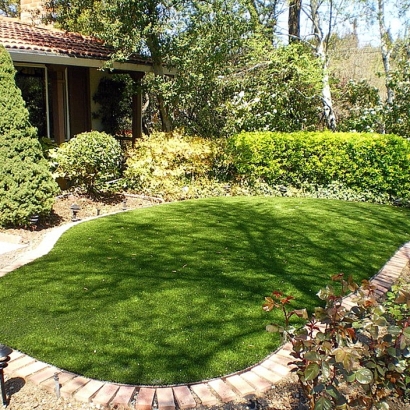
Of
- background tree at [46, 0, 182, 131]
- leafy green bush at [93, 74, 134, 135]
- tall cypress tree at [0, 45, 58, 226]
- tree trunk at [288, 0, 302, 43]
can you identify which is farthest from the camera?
tree trunk at [288, 0, 302, 43]

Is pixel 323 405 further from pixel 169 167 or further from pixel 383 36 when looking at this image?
pixel 383 36

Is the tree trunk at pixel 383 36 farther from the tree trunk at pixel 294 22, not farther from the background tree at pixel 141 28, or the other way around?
the background tree at pixel 141 28

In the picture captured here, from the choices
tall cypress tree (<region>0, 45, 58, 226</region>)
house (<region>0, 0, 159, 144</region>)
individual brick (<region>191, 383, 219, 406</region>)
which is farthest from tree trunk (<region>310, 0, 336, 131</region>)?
individual brick (<region>191, 383, 219, 406</region>)

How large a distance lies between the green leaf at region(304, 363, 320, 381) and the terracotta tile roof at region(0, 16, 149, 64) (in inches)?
366

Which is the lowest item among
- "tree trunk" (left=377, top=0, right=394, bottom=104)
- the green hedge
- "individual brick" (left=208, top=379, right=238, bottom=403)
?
"individual brick" (left=208, top=379, right=238, bottom=403)

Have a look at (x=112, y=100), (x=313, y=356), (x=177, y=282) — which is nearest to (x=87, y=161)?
(x=177, y=282)

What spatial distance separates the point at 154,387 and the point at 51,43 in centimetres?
1008

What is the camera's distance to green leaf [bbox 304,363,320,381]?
6.95 feet

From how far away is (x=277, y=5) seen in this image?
53.8ft

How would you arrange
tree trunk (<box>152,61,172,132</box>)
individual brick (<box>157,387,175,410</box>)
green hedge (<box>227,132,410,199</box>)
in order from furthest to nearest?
tree trunk (<box>152,61,172,132</box>), green hedge (<box>227,132,410,199</box>), individual brick (<box>157,387,175,410</box>)

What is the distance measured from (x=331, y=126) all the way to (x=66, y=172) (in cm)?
831

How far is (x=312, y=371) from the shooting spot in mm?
2135

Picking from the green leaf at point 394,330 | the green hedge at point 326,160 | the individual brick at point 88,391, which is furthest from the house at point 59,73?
the green leaf at point 394,330

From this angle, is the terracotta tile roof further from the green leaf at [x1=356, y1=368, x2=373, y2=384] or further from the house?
the green leaf at [x1=356, y1=368, x2=373, y2=384]
